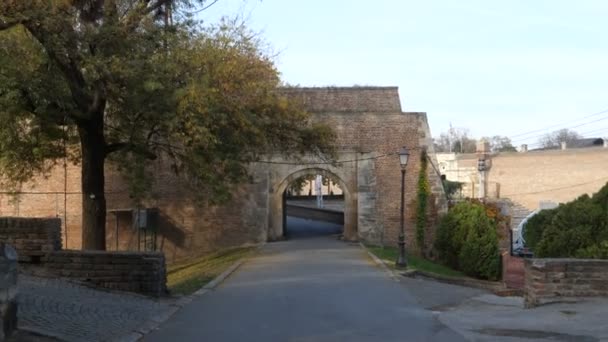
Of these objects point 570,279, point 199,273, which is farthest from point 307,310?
point 199,273

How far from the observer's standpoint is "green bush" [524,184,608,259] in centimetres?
1563

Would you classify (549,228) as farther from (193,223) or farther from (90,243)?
(193,223)

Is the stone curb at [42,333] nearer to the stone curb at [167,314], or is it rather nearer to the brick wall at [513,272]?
the stone curb at [167,314]

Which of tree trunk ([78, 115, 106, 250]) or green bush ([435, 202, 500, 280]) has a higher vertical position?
tree trunk ([78, 115, 106, 250])

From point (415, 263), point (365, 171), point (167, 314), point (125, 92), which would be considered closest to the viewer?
point (167, 314)

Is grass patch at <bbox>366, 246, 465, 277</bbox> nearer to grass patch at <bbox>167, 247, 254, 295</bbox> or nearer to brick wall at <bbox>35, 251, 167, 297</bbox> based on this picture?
grass patch at <bbox>167, 247, 254, 295</bbox>

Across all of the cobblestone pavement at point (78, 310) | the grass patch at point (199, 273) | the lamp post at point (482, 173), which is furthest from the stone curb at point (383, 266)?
the lamp post at point (482, 173)

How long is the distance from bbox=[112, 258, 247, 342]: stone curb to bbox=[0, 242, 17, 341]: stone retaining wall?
155 centimetres

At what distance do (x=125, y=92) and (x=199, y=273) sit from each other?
6810 millimetres

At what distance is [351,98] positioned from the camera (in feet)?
119

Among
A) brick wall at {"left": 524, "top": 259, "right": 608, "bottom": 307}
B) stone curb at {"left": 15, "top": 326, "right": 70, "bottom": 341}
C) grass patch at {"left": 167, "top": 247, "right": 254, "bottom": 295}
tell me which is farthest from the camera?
grass patch at {"left": 167, "top": 247, "right": 254, "bottom": 295}

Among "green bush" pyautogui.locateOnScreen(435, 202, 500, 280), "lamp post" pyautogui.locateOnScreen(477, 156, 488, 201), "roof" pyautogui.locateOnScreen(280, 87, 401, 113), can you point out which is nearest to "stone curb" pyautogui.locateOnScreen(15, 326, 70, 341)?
"green bush" pyautogui.locateOnScreen(435, 202, 500, 280)

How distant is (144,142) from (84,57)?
446 cm

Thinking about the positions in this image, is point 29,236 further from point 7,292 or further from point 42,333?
point 7,292
